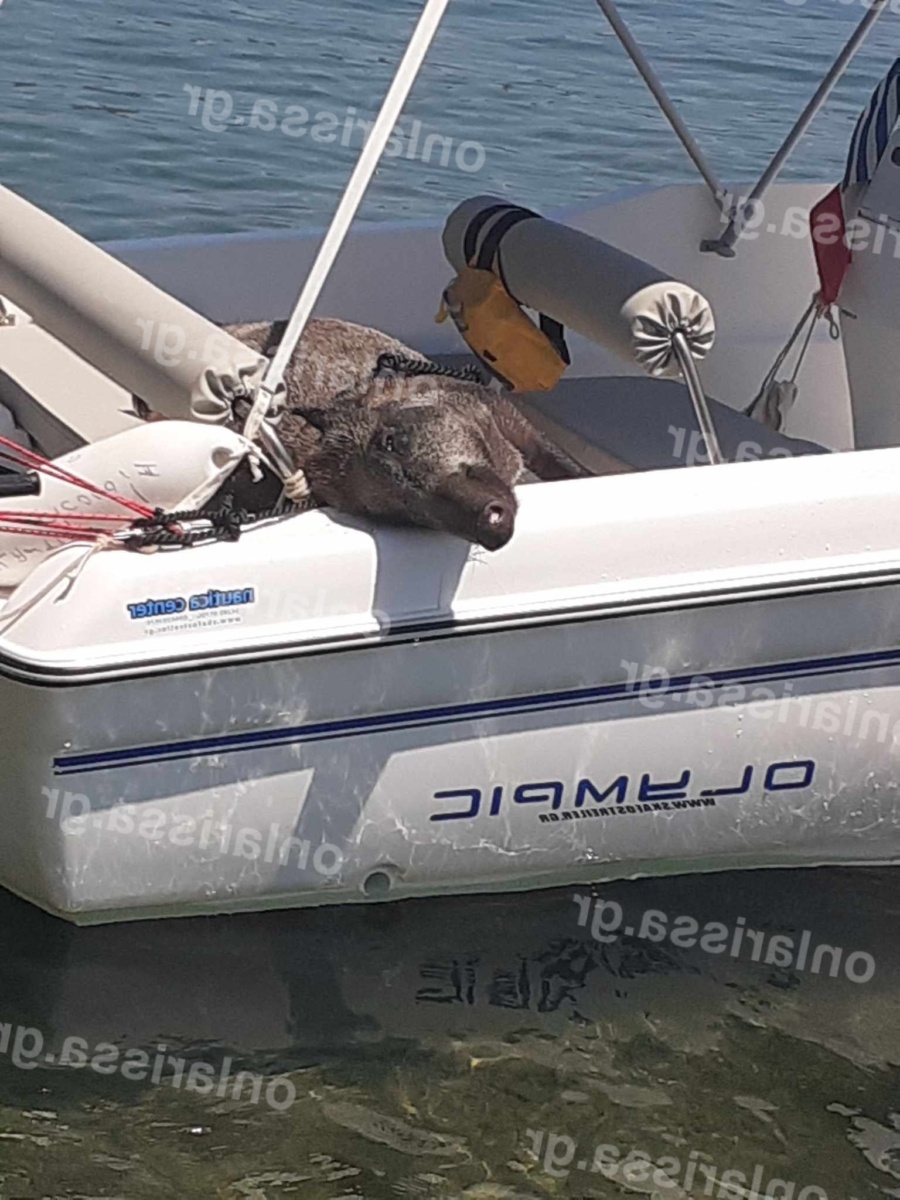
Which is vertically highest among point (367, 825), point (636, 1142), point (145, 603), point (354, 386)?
point (354, 386)

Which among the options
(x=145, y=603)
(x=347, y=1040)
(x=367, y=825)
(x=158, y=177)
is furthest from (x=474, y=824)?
(x=158, y=177)

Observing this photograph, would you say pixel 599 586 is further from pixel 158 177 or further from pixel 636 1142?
pixel 158 177

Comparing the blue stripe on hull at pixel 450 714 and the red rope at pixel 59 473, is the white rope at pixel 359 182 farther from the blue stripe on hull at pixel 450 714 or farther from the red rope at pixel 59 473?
the blue stripe on hull at pixel 450 714

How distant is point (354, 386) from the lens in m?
4.56

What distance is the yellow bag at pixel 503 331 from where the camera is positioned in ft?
17.3

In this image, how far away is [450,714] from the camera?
14.1 ft

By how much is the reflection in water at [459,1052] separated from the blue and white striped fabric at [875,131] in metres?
1.76

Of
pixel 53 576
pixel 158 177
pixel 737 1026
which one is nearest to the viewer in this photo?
pixel 53 576

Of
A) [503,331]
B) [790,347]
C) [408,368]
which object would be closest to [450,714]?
[408,368]

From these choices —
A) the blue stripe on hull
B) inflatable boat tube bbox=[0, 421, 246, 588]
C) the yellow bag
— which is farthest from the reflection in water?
the yellow bag

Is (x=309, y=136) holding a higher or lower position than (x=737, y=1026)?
higher

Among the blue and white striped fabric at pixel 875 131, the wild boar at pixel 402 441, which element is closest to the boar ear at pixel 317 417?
the wild boar at pixel 402 441

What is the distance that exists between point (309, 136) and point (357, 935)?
23.2 feet

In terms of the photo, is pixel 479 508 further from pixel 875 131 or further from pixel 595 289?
pixel 875 131
